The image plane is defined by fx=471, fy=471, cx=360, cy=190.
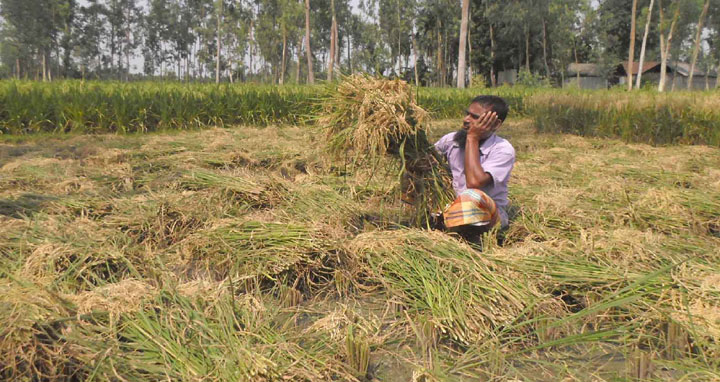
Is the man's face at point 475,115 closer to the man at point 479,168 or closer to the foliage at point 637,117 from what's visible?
the man at point 479,168

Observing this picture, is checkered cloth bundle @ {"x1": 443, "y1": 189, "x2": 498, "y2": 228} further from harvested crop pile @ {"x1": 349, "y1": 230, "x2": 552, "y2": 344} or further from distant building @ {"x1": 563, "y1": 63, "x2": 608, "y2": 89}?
distant building @ {"x1": 563, "y1": 63, "x2": 608, "y2": 89}

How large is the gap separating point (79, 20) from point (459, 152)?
6001cm

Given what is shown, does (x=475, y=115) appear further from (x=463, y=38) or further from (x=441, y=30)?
(x=441, y=30)

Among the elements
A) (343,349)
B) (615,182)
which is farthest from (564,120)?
(343,349)

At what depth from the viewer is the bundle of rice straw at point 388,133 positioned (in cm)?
236

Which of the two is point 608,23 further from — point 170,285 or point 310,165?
point 170,285

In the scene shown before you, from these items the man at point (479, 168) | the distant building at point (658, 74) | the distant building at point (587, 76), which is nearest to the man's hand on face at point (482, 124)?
the man at point (479, 168)

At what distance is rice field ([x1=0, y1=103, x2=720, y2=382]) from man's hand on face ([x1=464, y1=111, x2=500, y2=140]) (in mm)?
578

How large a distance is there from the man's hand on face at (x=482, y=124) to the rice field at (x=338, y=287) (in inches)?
22.8

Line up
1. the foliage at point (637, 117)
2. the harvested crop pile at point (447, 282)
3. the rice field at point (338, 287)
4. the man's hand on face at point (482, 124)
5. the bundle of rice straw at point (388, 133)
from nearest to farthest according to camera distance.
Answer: the rice field at point (338, 287)
the harvested crop pile at point (447, 282)
the bundle of rice straw at point (388, 133)
the man's hand on face at point (482, 124)
the foliage at point (637, 117)

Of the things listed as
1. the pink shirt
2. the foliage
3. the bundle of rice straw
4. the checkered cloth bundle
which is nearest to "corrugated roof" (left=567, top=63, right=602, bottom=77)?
the foliage

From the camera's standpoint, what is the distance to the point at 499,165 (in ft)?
8.46

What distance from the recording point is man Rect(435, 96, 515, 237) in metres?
2.45

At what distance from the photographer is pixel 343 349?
62.5 inches
